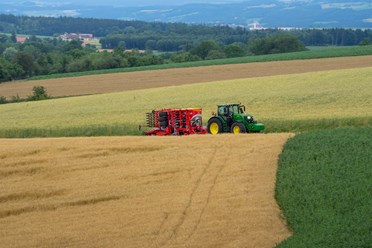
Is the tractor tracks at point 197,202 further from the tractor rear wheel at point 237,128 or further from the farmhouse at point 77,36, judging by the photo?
the farmhouse at point 77,36

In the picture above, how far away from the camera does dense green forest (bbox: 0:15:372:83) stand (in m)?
87.4

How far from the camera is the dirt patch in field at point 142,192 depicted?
19.1 metres

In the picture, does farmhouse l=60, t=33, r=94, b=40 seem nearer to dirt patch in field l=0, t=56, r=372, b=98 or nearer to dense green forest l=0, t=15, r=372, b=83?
dense green forest l=0, t=15, r=372, b=83

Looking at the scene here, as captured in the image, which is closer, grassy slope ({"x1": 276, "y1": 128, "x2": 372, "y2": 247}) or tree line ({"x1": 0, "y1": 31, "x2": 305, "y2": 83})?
grassy slope ({"x1": 276, "y1": 128, "x2": 372, "y2": 247})

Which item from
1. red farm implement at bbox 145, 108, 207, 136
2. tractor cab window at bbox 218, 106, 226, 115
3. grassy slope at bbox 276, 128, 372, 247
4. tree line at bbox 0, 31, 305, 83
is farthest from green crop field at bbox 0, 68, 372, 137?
tree line at bbox 0, 31, 305, 83

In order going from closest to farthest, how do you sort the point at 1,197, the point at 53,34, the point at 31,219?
the point at 31,219 → the point at 1,197 → the point at 53,34

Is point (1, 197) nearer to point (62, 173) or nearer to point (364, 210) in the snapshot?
point (62, 173)

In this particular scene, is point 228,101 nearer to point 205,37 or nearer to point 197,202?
point 197,202

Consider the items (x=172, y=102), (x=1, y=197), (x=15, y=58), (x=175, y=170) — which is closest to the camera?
(x=1, y=197)

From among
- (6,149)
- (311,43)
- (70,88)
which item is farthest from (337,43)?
(6,149)

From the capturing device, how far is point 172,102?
140 ft

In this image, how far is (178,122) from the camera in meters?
32.6

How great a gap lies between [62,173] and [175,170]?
11.5ft

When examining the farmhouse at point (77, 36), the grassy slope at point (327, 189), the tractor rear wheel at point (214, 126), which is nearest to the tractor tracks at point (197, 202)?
the grassy slope at point (327, 189)
